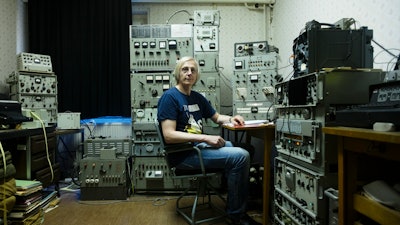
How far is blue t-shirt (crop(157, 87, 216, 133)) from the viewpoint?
194cm

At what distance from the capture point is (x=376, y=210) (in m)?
0.92

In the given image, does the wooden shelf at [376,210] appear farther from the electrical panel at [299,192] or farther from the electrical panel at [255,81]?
the electrical panel at [255,81]

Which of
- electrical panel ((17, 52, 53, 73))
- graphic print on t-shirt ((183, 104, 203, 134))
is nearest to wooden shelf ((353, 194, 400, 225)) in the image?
graphic print on t-shirt ((183, 104, 203, 134))

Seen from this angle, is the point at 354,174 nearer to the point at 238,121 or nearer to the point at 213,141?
the point at 213,141

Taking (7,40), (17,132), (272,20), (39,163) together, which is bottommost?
(39,163)

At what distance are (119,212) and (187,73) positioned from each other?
1400 mm

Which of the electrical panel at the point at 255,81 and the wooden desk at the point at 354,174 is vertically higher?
the electrical panel at the point at 255,81

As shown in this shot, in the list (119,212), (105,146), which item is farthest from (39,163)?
(119,212)

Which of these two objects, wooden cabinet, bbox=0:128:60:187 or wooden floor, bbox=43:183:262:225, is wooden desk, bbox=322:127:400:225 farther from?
wooden cabinet, bbox=0:128:60:187

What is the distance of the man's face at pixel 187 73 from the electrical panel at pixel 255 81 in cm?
98

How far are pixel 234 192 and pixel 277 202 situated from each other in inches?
11.8

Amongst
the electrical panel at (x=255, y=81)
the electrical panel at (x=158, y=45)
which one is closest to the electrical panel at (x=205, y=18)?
the electrical panel at (x=158, y=45)

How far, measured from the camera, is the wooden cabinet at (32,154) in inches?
86.5

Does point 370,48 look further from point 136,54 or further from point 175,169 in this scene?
point 136,54
